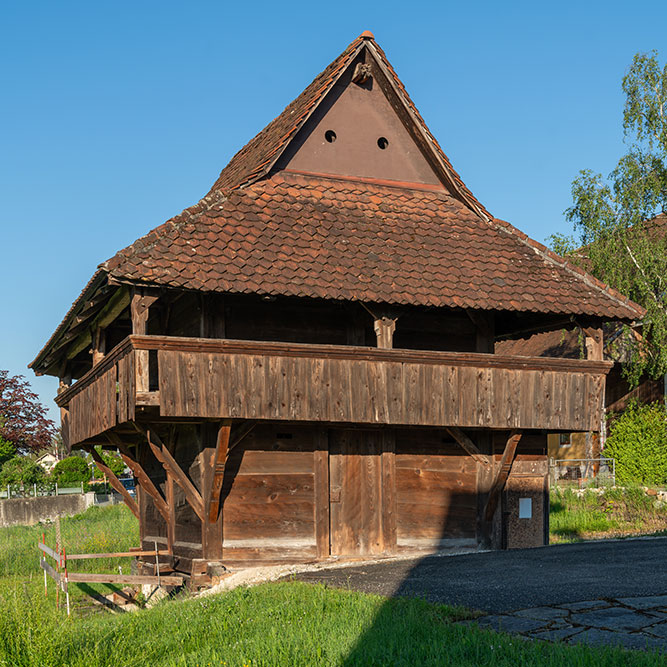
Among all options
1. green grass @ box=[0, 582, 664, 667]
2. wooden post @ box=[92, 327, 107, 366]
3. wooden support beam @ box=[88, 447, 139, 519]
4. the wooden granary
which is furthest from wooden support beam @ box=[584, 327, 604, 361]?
wooden support beam @ box=[88, 447, 139, 519]

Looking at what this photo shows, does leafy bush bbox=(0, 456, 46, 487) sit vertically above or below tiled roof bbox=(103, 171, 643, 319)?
below

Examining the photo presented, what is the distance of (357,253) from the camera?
15.2 meters

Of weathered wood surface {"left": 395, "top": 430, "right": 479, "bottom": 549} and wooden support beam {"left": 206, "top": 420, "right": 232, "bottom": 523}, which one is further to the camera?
A: weathered wood surface {"left": 395, "top": 430, "right": 479, "bottom": 549}

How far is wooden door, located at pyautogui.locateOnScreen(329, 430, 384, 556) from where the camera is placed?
15.5 metres

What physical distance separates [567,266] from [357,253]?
3.64 metres

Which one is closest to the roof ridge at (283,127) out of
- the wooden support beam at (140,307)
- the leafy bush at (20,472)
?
the wooden support beam at (140,307)

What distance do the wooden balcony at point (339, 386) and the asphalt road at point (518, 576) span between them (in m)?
2.00

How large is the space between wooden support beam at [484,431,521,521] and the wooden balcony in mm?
506

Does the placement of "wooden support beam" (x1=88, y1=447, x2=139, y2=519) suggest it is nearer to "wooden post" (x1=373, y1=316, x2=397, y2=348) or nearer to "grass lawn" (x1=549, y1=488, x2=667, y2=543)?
"wooden post" (x1=373, y1=316, x2=397, y2=348)

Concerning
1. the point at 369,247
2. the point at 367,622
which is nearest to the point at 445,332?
the point at 369,247

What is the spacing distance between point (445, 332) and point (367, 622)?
806 cm

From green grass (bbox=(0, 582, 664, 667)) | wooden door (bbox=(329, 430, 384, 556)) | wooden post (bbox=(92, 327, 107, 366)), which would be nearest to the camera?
green grass (bbox=(0, 582, 664, 667))

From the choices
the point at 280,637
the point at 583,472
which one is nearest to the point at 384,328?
the point at 280,637

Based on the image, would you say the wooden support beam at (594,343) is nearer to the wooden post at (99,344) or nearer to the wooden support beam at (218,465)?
the wooden support beam at (218,465)
